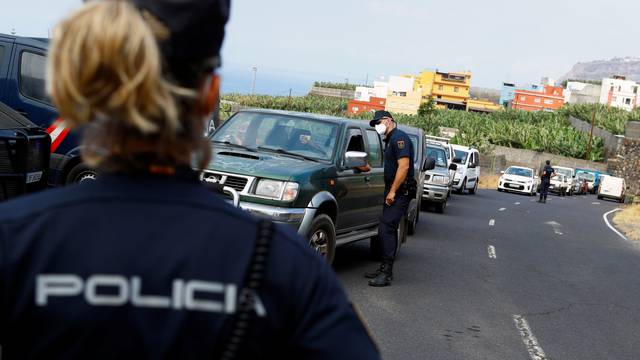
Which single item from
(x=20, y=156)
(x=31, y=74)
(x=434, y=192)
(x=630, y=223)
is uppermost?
(x=31, y=74)

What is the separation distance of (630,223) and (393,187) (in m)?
21.1

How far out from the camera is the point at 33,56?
11.9m

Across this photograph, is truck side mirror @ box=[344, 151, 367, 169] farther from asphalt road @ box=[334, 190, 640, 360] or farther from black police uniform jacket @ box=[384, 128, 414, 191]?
asphalt road @ box=[334, 190, 640, 360]

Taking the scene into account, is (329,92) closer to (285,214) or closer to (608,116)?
(608,116)

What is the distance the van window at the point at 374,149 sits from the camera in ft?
36.4

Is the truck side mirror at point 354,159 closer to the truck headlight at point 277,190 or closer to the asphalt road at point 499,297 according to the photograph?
the truck headlight at point 277,190

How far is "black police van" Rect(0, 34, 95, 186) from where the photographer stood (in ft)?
38.2

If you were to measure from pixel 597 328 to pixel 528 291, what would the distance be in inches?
78.5

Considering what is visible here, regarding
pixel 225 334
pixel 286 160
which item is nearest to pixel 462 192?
pixel 286 160

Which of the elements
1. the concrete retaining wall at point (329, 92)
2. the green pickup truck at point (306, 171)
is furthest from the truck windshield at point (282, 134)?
the concrete retaining wall at point (329, 92)

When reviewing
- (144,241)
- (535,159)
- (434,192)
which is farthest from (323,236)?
(535,159)

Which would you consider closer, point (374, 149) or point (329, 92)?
point (374, 149)

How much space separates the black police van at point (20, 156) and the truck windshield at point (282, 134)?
Result: 214 cm

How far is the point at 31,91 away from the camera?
1186 centimetres
